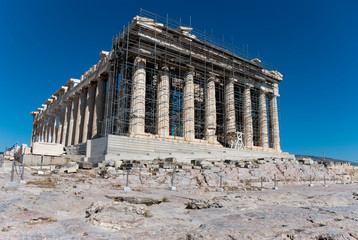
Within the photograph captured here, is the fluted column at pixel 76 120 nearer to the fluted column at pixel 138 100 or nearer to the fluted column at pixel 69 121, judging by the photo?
the fluted column at pixel 69 121

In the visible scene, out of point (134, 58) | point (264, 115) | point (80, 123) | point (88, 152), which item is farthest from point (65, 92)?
point (264, 115)

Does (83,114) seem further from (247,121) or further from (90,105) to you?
(247,121)

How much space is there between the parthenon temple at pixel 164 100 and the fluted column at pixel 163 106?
106mm

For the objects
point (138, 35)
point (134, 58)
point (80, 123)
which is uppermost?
point (138, 35)

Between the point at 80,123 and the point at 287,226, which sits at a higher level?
the point at 80,123

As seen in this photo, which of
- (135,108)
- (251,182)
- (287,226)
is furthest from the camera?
(135,108)

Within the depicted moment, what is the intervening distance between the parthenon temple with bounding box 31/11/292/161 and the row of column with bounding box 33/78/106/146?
0.12 m

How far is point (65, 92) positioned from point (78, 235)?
1734 inches

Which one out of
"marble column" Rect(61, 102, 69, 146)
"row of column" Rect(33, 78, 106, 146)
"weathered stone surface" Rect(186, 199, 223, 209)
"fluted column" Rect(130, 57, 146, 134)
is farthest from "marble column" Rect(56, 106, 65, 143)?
"weathered stone surface" Rect(186, 199, 223, 209)

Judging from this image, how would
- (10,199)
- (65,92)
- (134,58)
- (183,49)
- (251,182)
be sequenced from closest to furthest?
(10,199) → (251,182) → (134,58) → (183,49) → (65,92)

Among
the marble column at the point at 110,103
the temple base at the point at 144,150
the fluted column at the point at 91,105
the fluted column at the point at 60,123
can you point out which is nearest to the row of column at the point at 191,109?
the temple base at the point at 144,150

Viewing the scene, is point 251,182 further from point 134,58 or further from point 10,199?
point 134,58

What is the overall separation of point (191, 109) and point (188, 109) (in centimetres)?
36

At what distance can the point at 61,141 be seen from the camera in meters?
42.6
